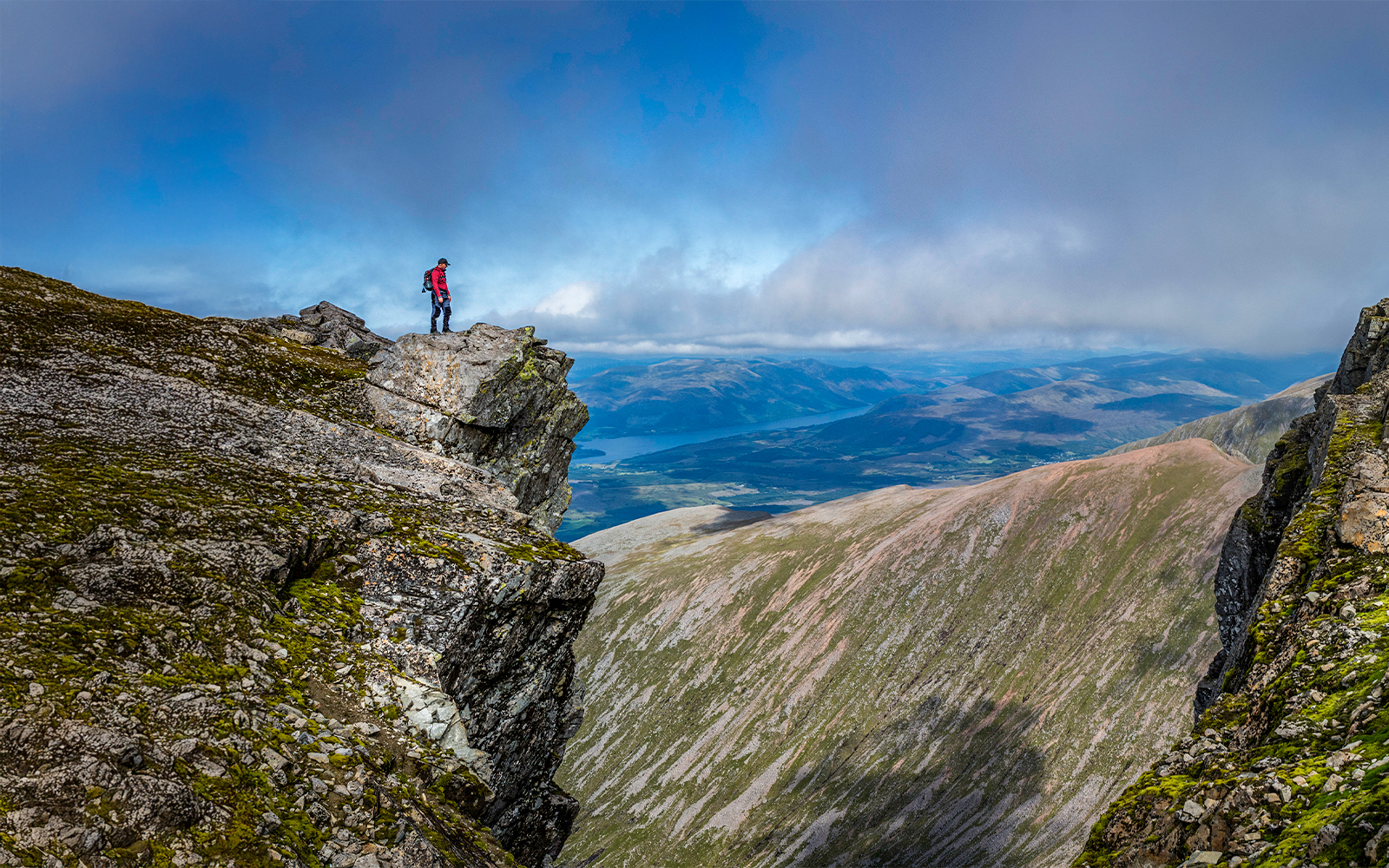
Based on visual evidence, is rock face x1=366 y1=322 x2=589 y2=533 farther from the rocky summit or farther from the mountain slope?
the mountain slope

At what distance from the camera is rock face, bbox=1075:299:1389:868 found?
27.9 feet

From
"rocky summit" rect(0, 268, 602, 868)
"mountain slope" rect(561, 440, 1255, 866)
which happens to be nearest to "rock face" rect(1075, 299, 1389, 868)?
"rocky summit" rect(0, 268, 602, 868)

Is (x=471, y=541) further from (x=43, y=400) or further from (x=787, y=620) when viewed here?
(x=787, y=620)

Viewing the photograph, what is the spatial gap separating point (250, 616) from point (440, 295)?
23.3m

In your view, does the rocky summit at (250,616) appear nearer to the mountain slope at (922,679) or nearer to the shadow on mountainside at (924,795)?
the mountain slope at (922,679)

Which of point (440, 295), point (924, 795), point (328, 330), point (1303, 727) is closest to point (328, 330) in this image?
point (328, 330)

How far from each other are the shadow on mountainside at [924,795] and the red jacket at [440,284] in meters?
102

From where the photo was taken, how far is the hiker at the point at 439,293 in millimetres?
32969

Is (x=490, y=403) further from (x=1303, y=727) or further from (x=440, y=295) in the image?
(x=1303, y=727)

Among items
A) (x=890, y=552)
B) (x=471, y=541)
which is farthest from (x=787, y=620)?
(x=471, y=541)

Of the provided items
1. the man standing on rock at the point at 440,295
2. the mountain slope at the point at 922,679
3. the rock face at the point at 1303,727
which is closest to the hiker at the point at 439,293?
the man standing on rock at the point at 440,295

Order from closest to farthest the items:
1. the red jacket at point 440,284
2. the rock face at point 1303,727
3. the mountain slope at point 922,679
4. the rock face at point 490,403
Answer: the rock face at point 1303,727
the rock face at point 490,403
the red jacket at point 440,284
the mountain slope at point 922,679

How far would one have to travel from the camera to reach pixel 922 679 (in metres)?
132

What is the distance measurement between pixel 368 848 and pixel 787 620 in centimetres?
15778
